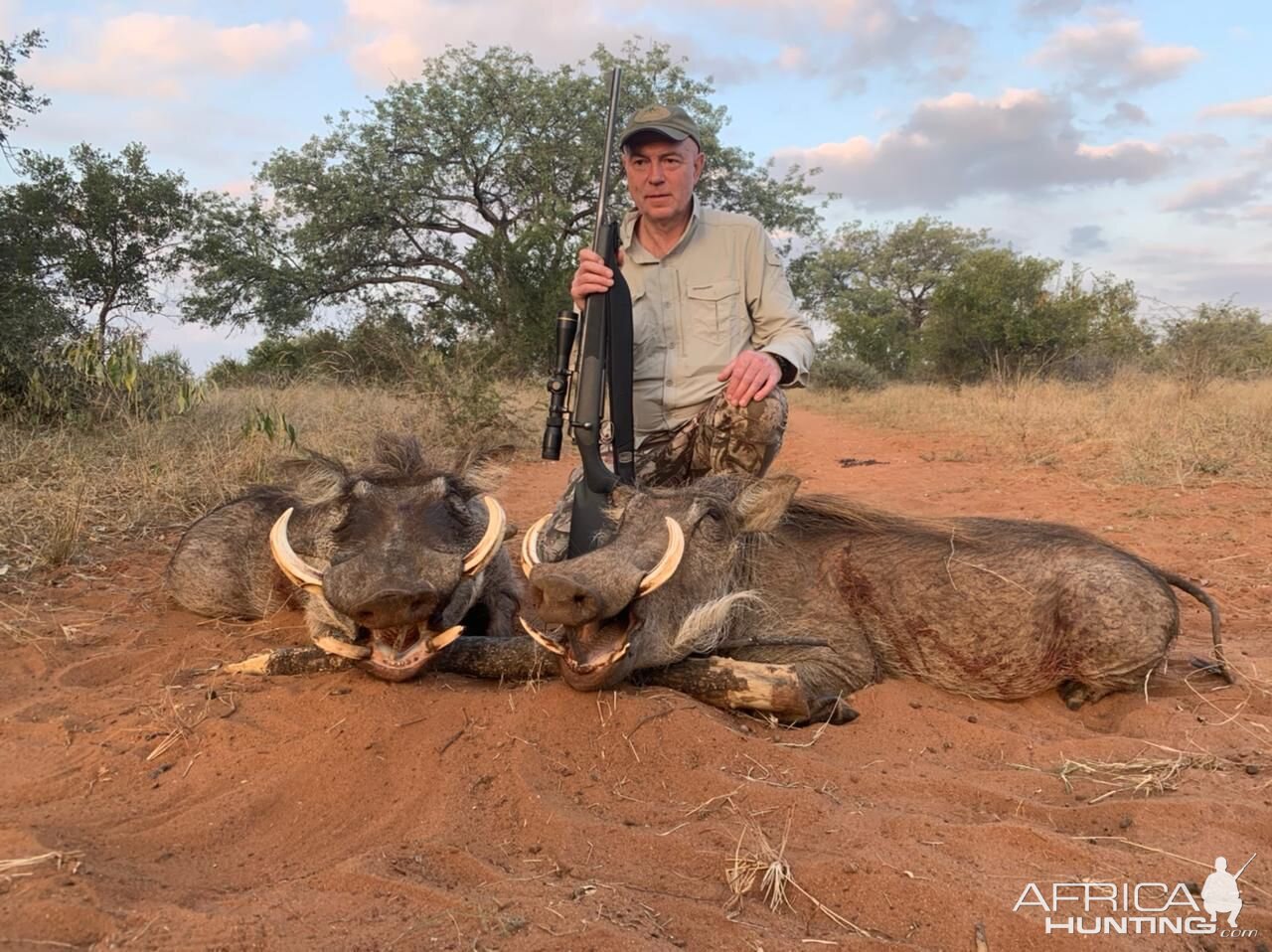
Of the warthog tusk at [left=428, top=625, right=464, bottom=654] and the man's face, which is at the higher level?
the man's face

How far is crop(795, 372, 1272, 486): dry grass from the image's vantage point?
24.7 feet

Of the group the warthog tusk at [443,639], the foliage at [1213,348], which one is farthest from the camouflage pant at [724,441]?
the foliage at [1213,348]

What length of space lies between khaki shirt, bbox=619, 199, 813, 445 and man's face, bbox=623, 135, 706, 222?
0.60ft

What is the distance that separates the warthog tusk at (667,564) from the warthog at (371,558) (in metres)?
0.57

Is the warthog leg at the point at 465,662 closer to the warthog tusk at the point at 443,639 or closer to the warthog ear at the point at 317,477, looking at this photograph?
the warthog tusk at the point at 443,639

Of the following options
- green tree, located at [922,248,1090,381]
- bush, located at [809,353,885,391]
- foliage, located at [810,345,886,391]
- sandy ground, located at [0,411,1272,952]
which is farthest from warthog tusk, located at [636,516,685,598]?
bush, located at [809,353,885,391]

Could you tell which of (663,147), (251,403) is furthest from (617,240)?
(251,403)

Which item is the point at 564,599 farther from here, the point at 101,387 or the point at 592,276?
the point at 101,387

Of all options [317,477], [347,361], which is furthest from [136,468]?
[347,361]

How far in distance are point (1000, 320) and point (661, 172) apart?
1953cm

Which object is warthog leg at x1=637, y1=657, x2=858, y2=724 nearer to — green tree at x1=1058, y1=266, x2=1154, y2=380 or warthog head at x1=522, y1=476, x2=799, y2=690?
warthog head at x1=522, y1=476, x2=799, y2=690

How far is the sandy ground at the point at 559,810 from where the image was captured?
1554 mm

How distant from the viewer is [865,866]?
69.0 inches

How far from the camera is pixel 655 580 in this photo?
2.52 metres
